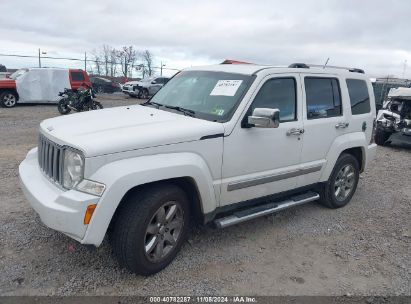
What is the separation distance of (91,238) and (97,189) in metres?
0.39

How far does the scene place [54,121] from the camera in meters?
3.78

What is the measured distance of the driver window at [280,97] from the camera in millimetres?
3902

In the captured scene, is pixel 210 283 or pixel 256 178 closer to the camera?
pixel 210 283

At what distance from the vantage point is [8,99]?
15492 mm

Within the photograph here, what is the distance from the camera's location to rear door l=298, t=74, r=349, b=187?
438 cm

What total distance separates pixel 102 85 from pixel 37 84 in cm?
867

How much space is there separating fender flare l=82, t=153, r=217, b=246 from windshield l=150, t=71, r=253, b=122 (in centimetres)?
64

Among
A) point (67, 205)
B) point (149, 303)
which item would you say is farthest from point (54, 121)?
point (149, 303)

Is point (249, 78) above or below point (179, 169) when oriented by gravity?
above

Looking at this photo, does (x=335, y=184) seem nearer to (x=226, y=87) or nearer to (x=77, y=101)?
(x=226, y=87)

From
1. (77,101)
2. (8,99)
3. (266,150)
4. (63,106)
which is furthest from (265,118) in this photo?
(8,99)

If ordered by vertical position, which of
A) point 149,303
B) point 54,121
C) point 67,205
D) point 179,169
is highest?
point 54,121

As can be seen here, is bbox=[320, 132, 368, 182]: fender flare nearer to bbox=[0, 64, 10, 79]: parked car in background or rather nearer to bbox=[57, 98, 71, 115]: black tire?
bbox=[57, 98, 71, 115]: black tire

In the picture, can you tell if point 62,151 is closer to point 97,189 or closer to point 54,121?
point 97,189
